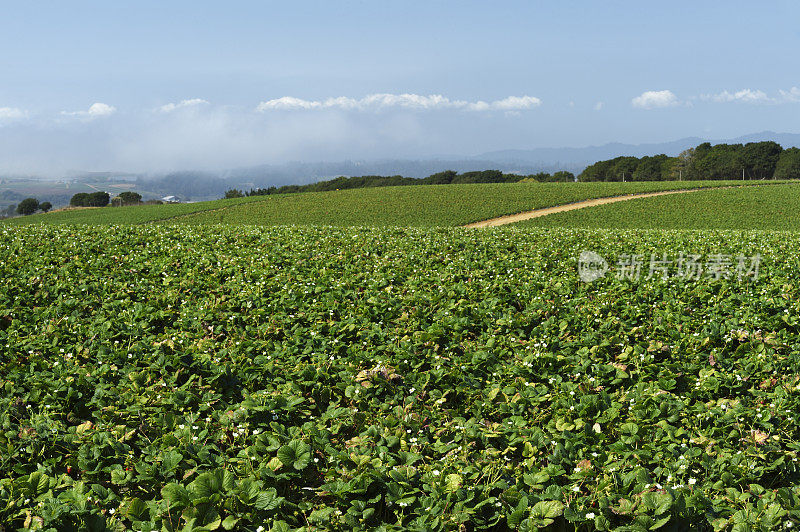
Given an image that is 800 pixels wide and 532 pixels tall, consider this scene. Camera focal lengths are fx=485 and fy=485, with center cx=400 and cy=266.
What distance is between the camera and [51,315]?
8.74 m

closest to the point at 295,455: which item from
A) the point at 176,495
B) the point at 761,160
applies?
the point at 176,495

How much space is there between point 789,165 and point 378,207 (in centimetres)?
9002

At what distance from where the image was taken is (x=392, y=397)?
6.23 m

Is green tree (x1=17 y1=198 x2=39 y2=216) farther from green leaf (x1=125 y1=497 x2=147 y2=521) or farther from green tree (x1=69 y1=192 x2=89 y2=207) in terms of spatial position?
green leaf (x1=125 y1=497 x2=147 y2=521)

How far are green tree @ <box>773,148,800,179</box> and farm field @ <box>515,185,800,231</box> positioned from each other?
5810cm

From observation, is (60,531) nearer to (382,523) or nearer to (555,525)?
(382,523)

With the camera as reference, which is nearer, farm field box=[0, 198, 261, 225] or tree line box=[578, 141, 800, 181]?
farm field box=[0, 198, 261, 225]

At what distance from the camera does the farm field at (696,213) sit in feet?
119

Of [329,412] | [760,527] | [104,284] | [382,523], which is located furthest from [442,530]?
[104,284]

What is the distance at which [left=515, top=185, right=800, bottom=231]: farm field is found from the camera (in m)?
36.4

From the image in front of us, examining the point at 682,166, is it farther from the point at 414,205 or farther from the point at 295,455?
the point at 295,455

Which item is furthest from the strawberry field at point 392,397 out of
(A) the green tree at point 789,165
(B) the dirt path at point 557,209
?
(A) the green tree at point 789,165

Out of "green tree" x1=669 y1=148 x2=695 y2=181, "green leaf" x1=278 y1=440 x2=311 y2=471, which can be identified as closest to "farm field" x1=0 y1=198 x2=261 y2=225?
"green leaf" x1=278 y1=440 x2=311 y2=471

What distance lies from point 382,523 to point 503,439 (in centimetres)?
178
